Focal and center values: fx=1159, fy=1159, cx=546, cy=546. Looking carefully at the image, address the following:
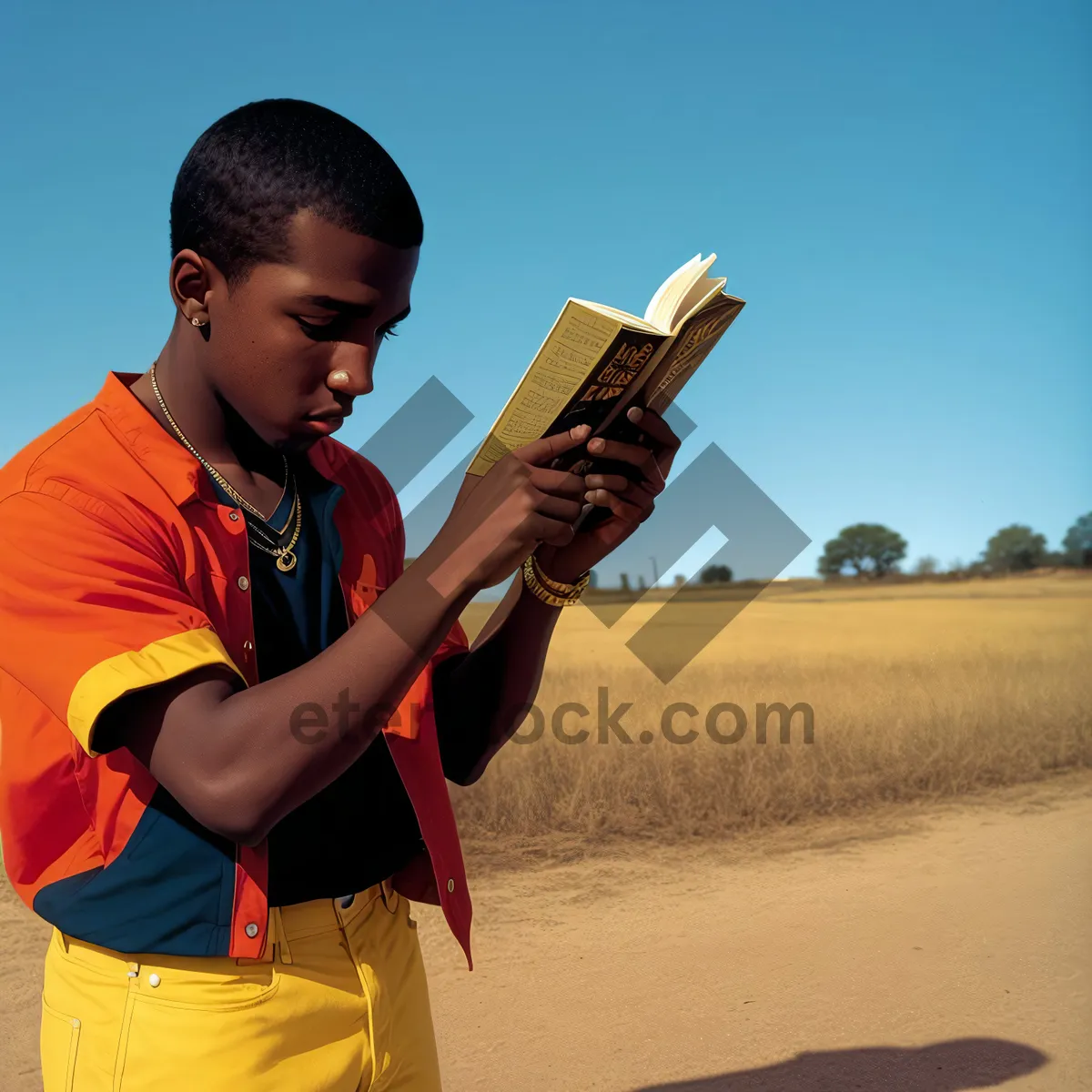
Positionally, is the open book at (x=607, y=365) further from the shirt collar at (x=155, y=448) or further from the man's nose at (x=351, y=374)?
the shirt collar at (x=155, y=448)

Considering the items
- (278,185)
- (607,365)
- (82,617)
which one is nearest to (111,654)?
(82,617)

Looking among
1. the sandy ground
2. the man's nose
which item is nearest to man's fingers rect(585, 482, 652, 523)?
the man's nose

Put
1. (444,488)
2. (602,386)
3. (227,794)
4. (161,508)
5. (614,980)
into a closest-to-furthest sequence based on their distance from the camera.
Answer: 1. (227,794)
2. (161,508)
3. (602,386)
4. (444,488)
5. (614,980)

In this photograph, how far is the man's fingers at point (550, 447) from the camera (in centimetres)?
177

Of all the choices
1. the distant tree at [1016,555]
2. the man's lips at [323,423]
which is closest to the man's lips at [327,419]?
the man's lips at [323,423]

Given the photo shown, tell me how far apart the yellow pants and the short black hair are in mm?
1032

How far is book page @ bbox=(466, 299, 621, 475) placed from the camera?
180cm

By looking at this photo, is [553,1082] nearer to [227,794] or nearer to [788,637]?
[227,794]

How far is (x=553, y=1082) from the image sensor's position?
14.1ft

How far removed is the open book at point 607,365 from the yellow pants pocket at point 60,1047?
1092 millimetres

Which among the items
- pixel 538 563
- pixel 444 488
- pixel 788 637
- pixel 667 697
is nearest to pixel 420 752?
pixel 538 563

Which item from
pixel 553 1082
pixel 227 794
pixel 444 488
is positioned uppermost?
pixel 444 488

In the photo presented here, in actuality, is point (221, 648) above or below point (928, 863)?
above

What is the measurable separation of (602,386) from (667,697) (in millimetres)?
8934
